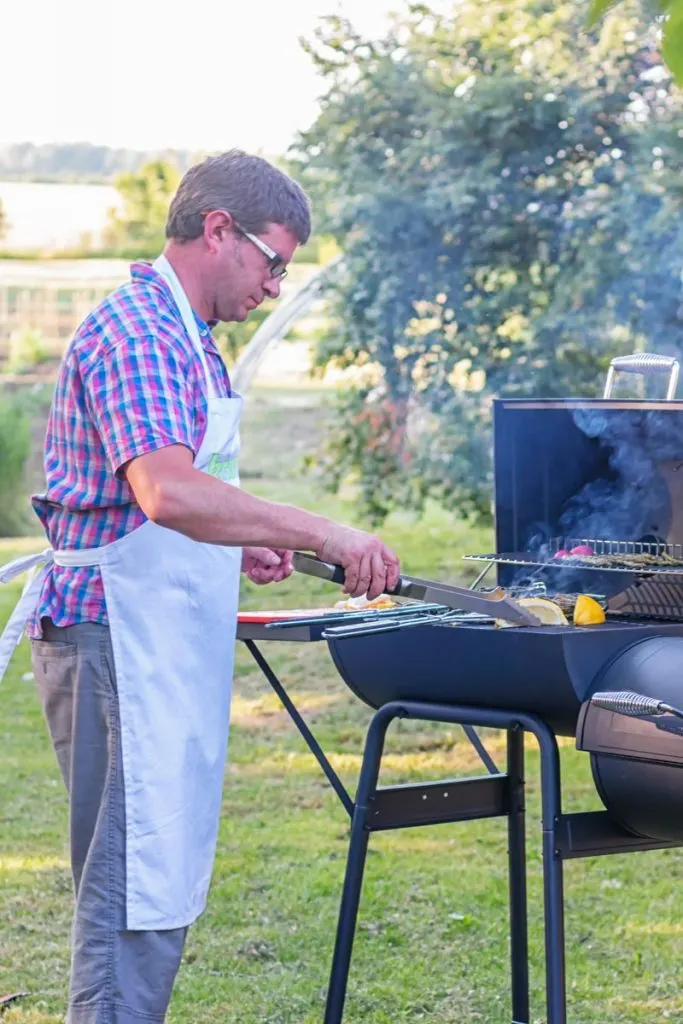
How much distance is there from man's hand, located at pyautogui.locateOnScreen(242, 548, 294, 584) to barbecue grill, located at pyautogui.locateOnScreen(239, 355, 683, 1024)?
114mm

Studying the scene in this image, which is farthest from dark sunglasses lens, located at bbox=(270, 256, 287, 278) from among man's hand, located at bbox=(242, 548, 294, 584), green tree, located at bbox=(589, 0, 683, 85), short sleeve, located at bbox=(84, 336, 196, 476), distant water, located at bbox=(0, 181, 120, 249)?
distant water, located at bbox=(0, 181, 120, 249)

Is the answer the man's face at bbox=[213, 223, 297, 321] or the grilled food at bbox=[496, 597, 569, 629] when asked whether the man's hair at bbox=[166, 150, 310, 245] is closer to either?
the man's face at bbox=[213, 223, 297, 321]

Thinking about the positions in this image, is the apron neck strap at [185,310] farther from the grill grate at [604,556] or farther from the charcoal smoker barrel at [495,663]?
the grill grate at [604,556]

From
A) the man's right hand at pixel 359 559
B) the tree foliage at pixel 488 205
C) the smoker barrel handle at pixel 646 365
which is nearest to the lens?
the man's right hand at pixel 359 559

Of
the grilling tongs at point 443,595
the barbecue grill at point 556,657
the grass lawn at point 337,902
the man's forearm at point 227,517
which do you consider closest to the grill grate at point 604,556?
the barbecue grill at point 556,657

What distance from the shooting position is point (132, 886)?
7.68ft

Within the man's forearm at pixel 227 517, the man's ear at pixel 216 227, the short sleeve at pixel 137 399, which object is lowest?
the man's forearm at pixel 227 517

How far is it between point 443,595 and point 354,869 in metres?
0.75

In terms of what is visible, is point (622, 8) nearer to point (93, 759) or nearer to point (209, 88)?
point (209, 88)

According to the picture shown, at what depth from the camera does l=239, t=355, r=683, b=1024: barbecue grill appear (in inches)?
95.4

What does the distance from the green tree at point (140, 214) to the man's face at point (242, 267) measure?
806cm

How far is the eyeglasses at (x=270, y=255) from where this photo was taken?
2436 millimetres

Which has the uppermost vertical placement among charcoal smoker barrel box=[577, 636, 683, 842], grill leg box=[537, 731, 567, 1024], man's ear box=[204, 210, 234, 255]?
man's ear box=[204, 210, 234, 255]

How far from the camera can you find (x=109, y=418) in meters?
2.24
